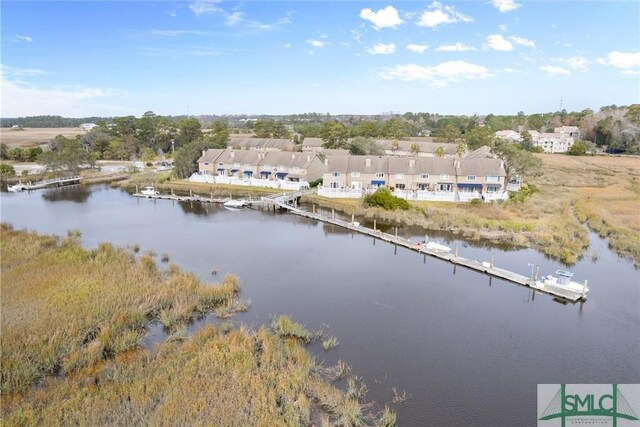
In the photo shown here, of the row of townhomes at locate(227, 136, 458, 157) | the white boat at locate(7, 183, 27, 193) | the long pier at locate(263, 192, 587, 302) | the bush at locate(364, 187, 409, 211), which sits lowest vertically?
the long pier at locate(263, 192, 587, 302)

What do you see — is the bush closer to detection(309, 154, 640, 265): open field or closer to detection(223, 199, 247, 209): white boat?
detection(309, 154, 640, 265): open field

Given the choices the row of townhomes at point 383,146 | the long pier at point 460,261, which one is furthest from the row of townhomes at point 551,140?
the long pier at point 460,261

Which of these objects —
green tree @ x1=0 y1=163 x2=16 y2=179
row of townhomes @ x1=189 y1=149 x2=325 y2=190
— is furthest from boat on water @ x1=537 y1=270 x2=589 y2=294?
green tree @ x1=0 y1=163 x2=16 y2=179

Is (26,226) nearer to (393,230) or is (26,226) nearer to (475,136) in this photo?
(393,230)

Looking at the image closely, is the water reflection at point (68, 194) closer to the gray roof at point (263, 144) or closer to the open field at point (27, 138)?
the gray roof at point (263, 144)

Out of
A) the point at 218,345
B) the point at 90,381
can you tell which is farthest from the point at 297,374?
the point at 90,381

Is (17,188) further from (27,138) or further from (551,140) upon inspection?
(551,140)
